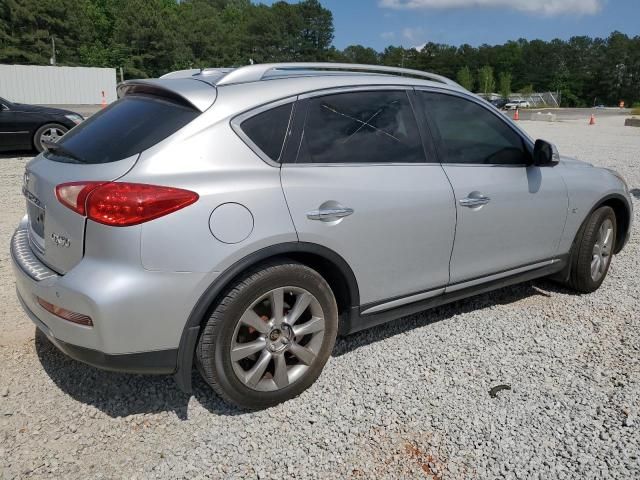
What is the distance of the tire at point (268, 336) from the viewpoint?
8.46 ft

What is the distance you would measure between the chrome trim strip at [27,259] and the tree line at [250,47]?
2372 inches

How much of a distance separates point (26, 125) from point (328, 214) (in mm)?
9973

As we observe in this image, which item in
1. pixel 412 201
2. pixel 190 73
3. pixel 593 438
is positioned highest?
pixel 190 73

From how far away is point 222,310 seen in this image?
8.34 feet

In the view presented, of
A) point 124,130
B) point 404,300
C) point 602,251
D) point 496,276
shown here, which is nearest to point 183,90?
point 124,130

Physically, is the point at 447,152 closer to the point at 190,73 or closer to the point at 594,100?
the point at 190,73

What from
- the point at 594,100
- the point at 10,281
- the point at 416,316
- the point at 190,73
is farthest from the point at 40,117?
the point at 594,100

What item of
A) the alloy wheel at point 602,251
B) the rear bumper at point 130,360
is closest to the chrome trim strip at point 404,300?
the rear bumper at point 130,360

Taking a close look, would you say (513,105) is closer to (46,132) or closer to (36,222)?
(46,132)

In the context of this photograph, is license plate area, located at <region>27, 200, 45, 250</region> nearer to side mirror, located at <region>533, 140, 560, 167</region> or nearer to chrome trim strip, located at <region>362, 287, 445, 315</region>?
chrome trim strip, located at <region>362, 287, 445, 315</region>

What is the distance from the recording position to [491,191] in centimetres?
351

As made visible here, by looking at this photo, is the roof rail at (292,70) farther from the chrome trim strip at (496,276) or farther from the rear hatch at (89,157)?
the chrome trim strip at (496,276)

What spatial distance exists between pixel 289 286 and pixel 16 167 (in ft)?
29.6

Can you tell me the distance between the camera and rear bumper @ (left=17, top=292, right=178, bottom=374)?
8.02ft
